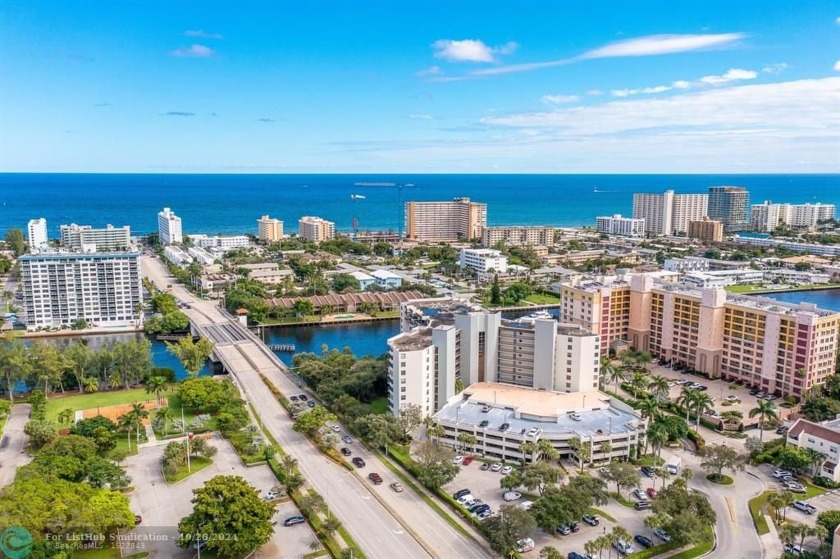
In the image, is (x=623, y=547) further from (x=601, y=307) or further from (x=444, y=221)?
(x=444, y=221)

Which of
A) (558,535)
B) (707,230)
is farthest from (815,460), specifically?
(707,230)

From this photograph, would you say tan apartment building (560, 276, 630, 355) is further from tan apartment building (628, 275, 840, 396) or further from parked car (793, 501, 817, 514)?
parked car (793, 501, 817, 514)

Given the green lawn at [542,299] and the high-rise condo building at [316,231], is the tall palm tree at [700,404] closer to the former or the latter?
the green lawn at [542,299]

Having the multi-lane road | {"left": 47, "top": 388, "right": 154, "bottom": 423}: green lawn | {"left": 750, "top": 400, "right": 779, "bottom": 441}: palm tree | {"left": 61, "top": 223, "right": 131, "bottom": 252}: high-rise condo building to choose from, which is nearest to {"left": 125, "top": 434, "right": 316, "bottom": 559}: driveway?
the multi-lane road

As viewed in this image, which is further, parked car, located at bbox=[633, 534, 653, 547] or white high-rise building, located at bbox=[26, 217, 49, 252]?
white high-rise building, located at bbox=[26, 217, 49, 252]

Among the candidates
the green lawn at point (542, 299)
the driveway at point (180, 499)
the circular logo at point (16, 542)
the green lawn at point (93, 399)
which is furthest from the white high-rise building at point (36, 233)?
the circular logo at point (16, 542)
